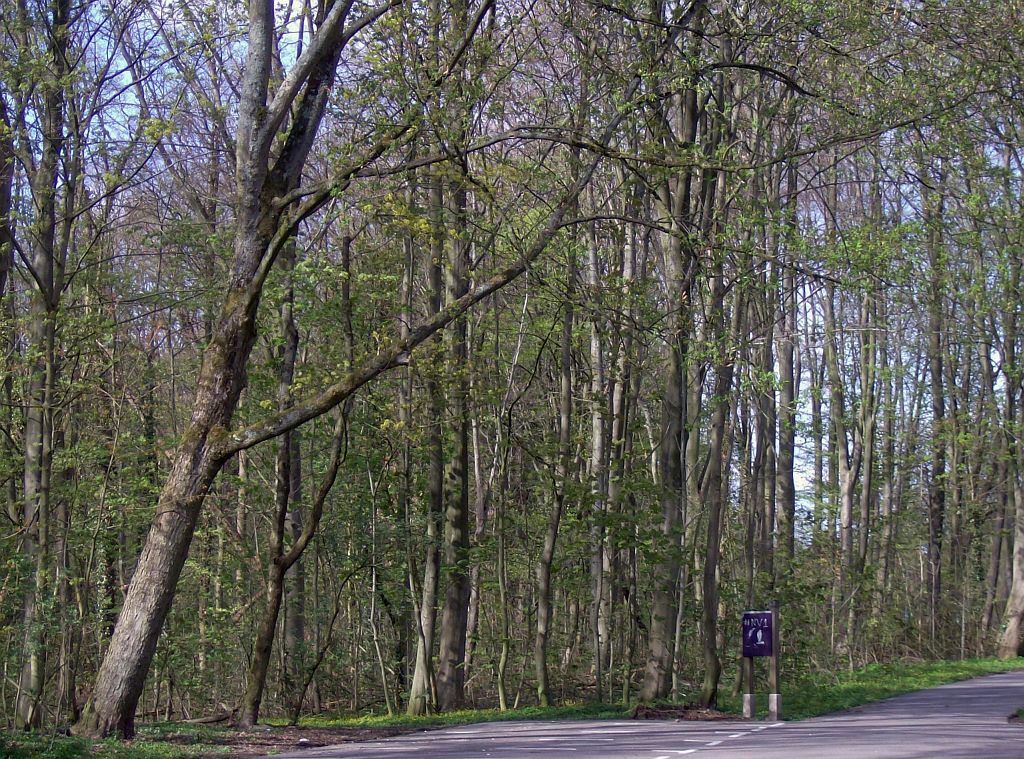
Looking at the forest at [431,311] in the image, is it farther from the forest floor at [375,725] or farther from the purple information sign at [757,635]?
the purple information sign at [757,635]

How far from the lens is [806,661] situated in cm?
2525

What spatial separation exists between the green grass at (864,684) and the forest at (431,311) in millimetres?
1041

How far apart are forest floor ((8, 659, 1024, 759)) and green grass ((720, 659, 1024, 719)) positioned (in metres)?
0.02

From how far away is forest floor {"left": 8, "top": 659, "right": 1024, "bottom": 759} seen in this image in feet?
34.7

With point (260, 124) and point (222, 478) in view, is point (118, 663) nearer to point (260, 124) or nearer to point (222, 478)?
point (260, 124)

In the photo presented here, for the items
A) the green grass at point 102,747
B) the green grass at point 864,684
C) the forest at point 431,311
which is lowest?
the green grass at point 864,684

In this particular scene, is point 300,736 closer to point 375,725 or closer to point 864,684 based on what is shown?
point 375,725

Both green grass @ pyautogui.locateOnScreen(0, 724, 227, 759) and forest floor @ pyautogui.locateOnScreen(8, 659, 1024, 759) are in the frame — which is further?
forest floor @ pyautogui.locateOnScreen(8, 659, 1024, 759)

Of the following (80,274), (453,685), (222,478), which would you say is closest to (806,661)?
(453,685)

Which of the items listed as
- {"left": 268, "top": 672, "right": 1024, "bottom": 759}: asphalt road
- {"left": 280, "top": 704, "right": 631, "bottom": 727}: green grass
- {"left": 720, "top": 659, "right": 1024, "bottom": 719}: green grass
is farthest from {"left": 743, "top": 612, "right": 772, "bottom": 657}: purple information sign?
{"left": 280, "top": 704, "right": 631, "bottom": 727}: green grass

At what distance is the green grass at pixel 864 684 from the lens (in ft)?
58.0

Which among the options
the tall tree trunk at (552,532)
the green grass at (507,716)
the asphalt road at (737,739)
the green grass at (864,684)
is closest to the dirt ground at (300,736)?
the asphalt road at (737,739)

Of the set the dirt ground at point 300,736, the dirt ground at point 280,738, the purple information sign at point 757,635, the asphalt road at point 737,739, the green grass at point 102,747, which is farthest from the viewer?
the purple information sign at point 757,635

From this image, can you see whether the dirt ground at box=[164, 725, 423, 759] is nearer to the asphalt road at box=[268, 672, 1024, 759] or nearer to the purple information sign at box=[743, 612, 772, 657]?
the asphalt road at box=[268, 672, 1024, 759]
